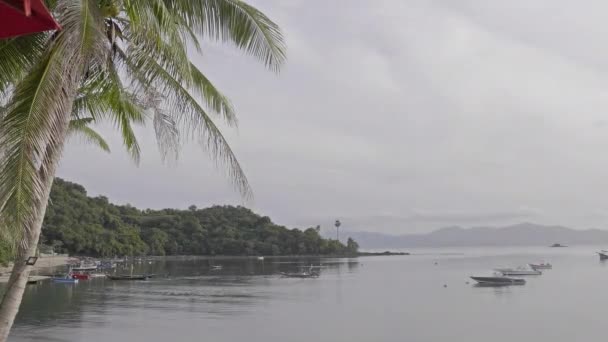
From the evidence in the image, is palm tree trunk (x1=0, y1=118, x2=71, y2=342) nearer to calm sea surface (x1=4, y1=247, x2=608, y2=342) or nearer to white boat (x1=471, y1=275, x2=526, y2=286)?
calm sea surface (x1=4, y1=247, x2=608, y2=342)

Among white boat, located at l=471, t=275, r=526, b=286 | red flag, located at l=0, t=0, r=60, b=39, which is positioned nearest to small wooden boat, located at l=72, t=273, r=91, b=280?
white boat, located at l=471, t=275, r=526, b=286

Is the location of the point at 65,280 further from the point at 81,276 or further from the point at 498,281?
the point at 498,281

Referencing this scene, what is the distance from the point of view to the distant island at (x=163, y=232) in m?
97.2

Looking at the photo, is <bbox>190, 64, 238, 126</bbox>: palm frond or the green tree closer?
<bbox>190, 64, 238, 126</bbox>: palm frond

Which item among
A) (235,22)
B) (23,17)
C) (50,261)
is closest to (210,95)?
(235,22)

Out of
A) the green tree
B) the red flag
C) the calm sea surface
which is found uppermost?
the green tree

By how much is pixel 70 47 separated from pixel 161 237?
12207cm

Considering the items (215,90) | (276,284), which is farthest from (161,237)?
(215,90)

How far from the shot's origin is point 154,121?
7297 millimetres

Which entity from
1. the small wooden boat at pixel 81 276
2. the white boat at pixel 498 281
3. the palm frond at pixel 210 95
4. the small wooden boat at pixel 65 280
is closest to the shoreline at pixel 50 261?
the small wooden boat at pixel 81 276

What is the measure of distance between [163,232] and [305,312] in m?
93.5

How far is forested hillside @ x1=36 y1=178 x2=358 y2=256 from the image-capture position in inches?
3831

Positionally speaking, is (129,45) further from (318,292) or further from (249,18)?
(318,292)

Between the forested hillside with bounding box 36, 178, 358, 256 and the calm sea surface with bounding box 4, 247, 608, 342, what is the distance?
42161 millimetres
